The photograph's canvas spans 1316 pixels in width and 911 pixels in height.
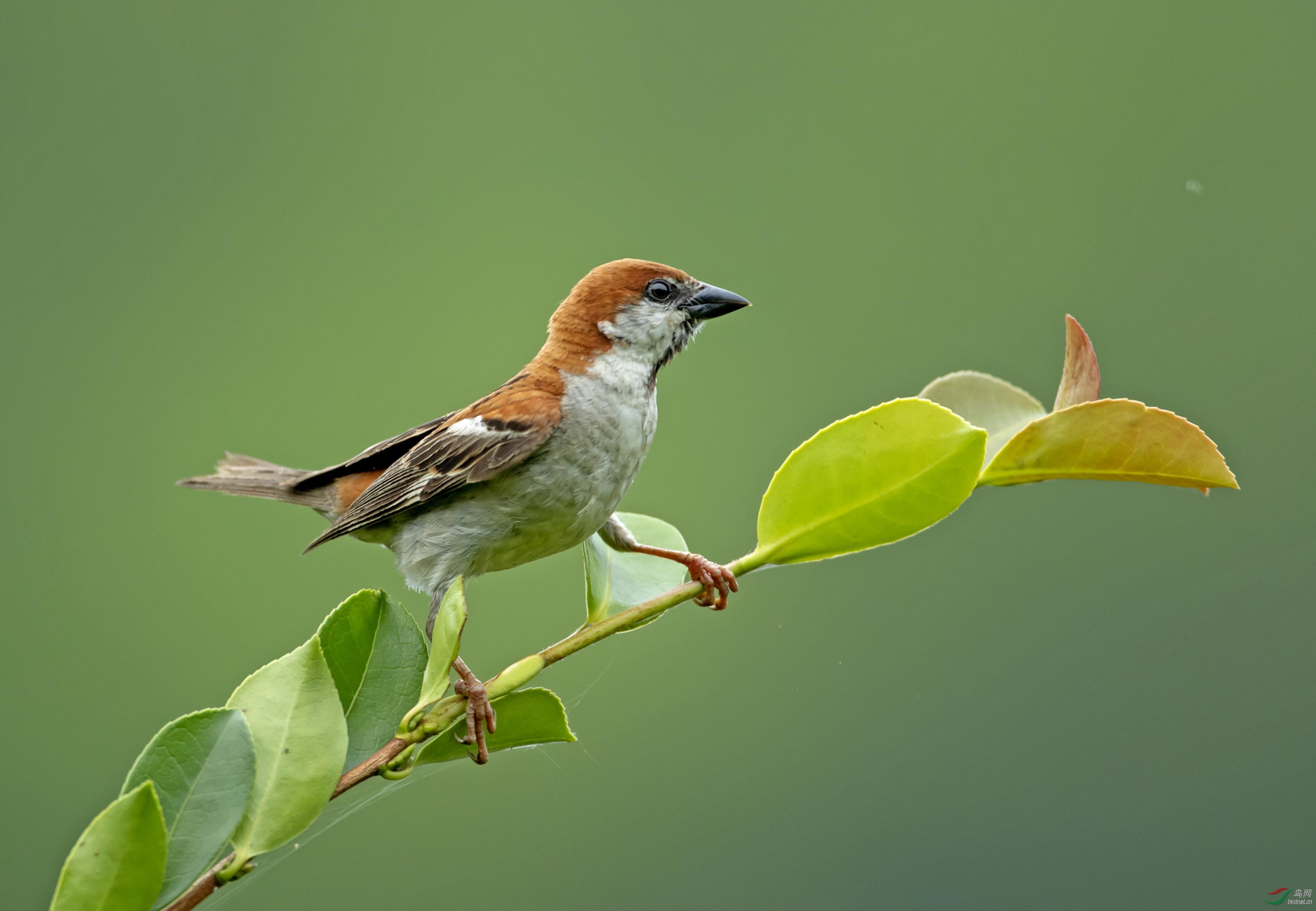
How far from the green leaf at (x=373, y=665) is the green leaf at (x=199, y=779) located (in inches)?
6.6

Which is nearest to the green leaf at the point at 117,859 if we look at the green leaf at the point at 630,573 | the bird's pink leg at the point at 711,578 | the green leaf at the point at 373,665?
the green leaf at the point at 373,665

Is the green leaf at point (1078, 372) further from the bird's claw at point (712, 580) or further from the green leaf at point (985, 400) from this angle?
the bird's claw at point (712, 580)

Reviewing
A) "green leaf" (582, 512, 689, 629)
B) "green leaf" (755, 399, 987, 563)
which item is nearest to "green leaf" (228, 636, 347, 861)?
"green leaf" (582, 512, 689, 629)

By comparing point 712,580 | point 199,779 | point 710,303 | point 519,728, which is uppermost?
point 710,303

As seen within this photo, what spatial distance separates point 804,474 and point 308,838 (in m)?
0.73

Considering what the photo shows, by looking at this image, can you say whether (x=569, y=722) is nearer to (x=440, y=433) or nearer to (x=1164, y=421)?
(x=1164, y=421)

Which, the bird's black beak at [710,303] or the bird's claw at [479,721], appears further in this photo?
the bird's black beak at [710,303]

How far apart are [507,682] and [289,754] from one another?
0.23 metres

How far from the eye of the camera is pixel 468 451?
2.19 m

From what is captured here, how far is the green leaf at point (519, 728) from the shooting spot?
110 cm

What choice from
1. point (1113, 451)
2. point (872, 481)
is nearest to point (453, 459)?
point (872, 481)

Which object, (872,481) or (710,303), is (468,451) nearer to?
(710,303)

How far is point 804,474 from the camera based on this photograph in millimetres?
1233

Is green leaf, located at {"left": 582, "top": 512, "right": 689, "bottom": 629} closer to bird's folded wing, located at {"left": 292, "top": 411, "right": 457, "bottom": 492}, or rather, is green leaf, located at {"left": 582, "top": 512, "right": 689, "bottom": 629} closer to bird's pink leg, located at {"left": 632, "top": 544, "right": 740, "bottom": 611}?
bird's pink leg, located at {"left": 632, "top": 544, "right": 740, "bottom": 611}
